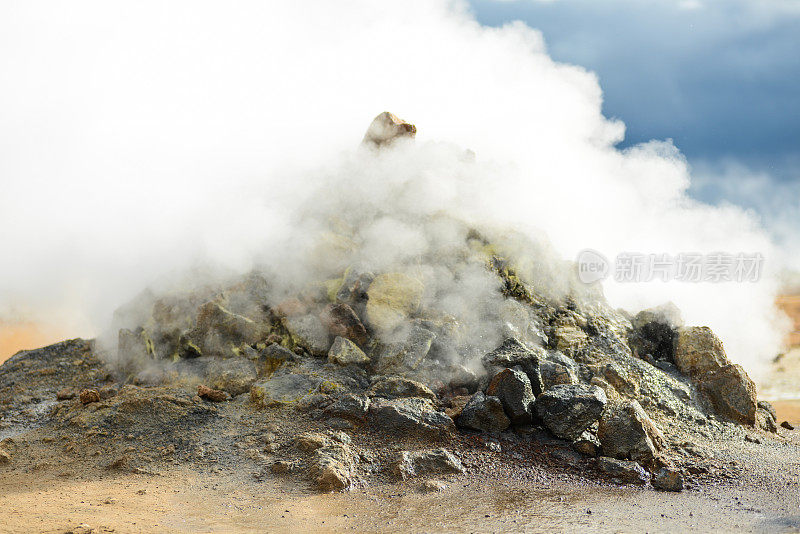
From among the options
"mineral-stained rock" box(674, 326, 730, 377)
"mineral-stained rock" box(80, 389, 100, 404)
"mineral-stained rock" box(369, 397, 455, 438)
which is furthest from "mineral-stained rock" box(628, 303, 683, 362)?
"mineral-stained rock" box(80, 389, 100, 404)

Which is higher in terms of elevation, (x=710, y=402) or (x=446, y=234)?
(x=446, y=234)

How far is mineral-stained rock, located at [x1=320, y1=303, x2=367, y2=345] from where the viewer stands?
8102 mm

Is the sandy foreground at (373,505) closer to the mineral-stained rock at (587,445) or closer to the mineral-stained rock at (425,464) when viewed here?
the mineral-stained rock at (425,464)

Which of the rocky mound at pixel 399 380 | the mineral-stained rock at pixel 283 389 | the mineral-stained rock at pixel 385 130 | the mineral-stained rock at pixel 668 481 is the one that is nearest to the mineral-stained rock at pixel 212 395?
the rocky mound at pixel 399 380

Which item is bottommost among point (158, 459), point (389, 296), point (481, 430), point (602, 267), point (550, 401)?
point (158, 459)

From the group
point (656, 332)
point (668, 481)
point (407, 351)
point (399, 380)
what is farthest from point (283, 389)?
point (656, 332)

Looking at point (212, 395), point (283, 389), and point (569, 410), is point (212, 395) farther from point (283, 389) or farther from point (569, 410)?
point (569, 410)

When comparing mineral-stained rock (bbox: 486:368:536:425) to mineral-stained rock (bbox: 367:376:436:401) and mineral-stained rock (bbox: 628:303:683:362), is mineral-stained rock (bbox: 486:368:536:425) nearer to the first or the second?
mineral-stained rock (bbox: 367:376:436:401)

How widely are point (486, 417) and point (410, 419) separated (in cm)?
86

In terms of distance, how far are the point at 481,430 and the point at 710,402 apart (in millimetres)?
3897

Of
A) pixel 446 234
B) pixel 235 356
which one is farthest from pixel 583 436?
pixel 235 356

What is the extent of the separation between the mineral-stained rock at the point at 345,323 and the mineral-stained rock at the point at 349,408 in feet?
4.09

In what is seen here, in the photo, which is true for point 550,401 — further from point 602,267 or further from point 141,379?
point 141,379

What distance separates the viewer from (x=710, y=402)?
334 inches
